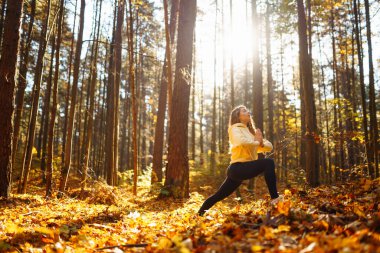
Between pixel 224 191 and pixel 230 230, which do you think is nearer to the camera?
pixel 230 230

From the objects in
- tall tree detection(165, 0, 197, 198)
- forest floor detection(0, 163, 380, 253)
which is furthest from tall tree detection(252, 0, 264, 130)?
forest floor detection(0, 163, 380, 253)

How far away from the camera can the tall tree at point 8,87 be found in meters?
6.84

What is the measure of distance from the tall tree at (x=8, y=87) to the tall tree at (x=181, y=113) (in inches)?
160

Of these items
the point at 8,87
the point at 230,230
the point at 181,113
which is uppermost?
the point at 8,87

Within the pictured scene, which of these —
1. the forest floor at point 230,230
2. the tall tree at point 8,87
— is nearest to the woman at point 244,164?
the forest floor at point 230,230

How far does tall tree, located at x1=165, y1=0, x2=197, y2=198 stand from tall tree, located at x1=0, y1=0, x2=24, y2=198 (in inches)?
160

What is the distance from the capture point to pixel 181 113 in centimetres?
890

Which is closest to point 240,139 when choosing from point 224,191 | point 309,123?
point 224,191

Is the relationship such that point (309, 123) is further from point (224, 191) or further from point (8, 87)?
point (8, 87)

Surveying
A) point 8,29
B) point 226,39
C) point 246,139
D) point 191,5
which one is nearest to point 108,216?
point 246,139

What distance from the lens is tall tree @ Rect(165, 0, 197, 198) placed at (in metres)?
8.66

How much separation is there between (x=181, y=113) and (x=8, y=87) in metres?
4.48

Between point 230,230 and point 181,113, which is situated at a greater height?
point 181,113

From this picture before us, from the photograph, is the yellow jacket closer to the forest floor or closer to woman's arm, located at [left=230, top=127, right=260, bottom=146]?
woman's arm, located at [left=230, top=127, right=260, bottom=146]
